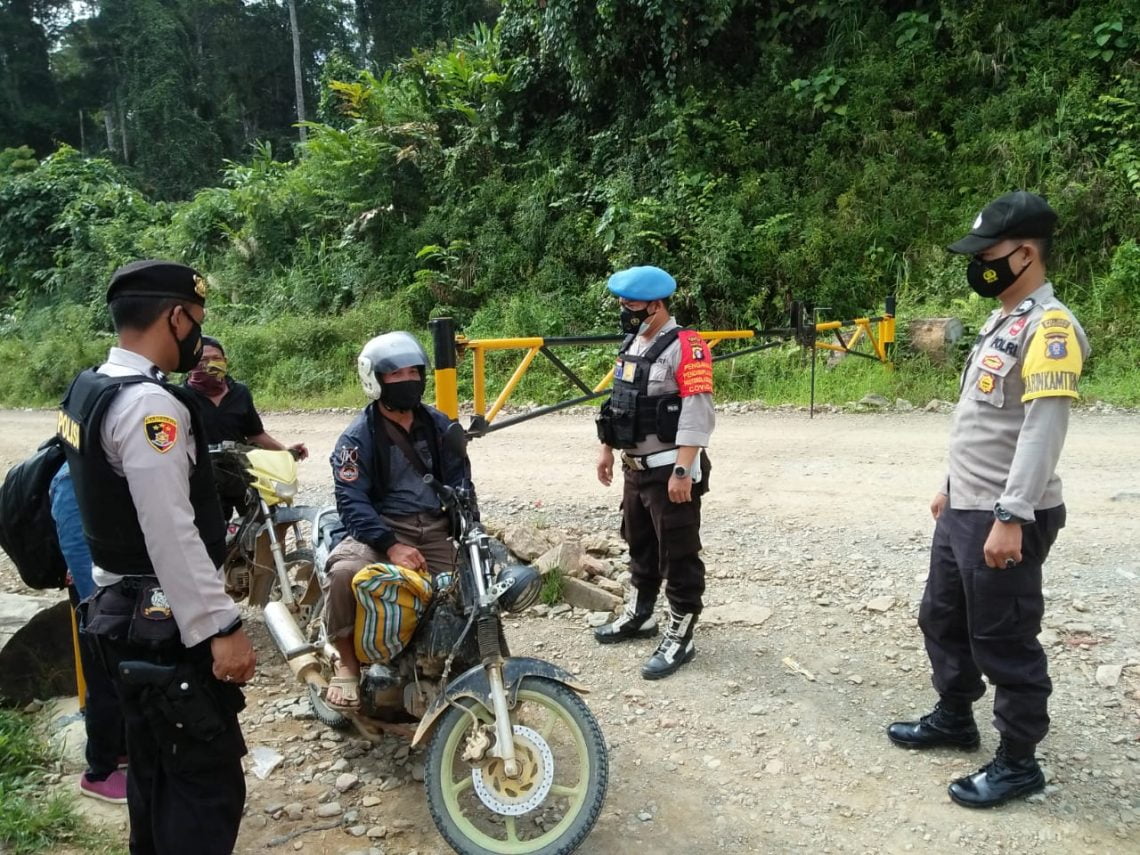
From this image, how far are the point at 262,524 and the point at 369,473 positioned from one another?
1.55m

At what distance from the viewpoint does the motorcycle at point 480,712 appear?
103 inches

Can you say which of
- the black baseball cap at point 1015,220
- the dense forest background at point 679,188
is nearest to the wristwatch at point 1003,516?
the black baseball cap at point 1015,220

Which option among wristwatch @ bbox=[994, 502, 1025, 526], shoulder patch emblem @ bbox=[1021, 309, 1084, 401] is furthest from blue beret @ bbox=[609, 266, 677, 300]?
wristwatch @ bbox=[994, 502, 1025, 526]

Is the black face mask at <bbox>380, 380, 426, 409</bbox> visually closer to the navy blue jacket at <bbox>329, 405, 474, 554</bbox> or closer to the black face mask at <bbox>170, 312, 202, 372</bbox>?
the navy blue jacket at <bbox>329, 405, 474, 554</bbox>

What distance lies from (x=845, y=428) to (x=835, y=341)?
2444 millimetres

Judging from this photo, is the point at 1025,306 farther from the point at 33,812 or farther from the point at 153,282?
the point at 33,812

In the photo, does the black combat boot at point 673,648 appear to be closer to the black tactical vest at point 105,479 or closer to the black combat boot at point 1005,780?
the black combat boot at point 1005,780

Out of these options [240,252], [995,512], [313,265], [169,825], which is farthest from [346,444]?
[240,252]

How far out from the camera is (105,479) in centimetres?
210

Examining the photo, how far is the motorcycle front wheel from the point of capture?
2.60m

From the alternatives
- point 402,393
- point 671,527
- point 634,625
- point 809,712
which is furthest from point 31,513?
point 809,712

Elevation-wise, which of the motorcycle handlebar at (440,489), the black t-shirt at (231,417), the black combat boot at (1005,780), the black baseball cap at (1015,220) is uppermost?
the black baseball cap at (1015,220)

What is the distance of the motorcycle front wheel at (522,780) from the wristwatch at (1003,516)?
1.46m

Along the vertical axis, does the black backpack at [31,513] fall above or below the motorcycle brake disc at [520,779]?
above
